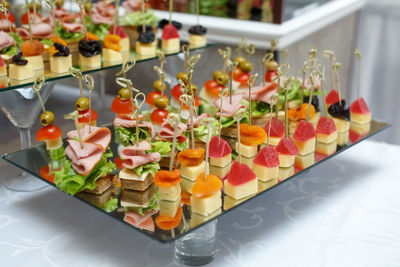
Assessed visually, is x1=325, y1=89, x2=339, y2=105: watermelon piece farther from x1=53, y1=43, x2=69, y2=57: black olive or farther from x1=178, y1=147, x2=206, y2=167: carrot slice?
x1=53, y1=43, x2=69, y2=57: black olive

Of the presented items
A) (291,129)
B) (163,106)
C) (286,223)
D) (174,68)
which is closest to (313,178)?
(291,129)

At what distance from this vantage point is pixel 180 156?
3.20ft

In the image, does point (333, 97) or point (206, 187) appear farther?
point (333, 97)

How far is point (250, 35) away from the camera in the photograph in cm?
165

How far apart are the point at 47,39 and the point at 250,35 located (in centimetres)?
66

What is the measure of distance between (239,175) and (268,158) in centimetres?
11

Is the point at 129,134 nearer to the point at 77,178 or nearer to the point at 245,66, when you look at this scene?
the point at 77,178

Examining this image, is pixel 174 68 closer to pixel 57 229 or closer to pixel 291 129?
pixel 291 129

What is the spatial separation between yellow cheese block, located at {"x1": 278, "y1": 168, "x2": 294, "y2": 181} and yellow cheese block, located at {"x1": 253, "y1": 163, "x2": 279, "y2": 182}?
0.02m

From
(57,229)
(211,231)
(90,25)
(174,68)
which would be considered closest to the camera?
(211,231)

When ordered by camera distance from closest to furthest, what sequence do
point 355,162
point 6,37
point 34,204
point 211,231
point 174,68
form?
1. point 211,231
2. point 34,204
3. point 6,37
4. point 355,162
5. point 174,68

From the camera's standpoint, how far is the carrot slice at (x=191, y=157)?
959mm

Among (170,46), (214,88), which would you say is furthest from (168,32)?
(214,88)

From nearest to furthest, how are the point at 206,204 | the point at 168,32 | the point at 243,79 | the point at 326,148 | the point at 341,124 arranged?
the point at 206,204 < the point at 326,148 < the point at 341,124 < the point at 243,79 < the point at 168,32
